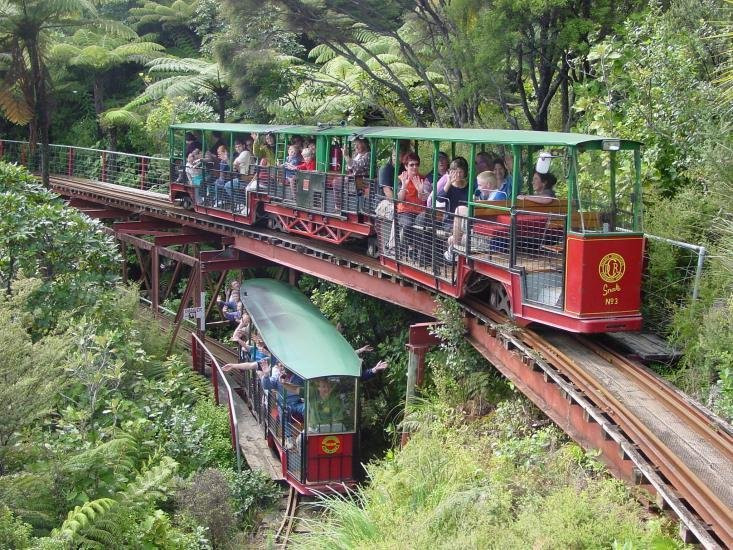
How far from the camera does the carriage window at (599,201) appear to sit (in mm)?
9766

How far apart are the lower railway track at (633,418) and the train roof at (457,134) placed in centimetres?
212

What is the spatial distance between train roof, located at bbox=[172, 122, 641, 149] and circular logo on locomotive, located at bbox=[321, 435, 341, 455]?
433 cm

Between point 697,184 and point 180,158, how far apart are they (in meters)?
13.3

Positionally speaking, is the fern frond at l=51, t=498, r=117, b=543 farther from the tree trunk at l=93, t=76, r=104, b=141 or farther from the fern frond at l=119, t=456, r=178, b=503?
the tree trunk at l=93, t=76, r=104, b=141

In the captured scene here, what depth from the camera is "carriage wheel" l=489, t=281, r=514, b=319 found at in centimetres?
1105

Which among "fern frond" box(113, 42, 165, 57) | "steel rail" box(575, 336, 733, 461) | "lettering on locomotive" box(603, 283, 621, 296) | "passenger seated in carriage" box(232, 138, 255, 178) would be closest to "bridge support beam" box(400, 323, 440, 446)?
"steel rail" box(575, 336, 733, 461)

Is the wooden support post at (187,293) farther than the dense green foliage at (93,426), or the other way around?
the wooden support post at (187,293)

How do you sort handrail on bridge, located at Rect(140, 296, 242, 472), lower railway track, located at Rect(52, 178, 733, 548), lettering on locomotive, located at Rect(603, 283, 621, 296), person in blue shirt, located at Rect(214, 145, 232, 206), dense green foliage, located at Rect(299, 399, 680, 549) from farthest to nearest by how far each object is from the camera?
person in blue shirt, located at Rect(214, 145, 232, 206)
handrail on bridge, located at Rect(140, 296, 242, 472)
lettering on locomotive, located at Rect(603, 283, 621, 296)
dense green foliage, located at Rect(299, 399, 680, 549)
lower railway track, located at Rect(52, 178, 733, 548)

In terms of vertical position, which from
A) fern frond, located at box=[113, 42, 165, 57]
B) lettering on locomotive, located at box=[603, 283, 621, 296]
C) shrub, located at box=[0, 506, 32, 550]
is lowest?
shrub, located at box=[0, 506, 32, 550]

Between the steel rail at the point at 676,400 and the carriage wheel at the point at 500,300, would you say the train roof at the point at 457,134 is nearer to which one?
the carriage wheel at the point at 500,300

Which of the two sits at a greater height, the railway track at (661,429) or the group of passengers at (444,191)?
the group of passengers at (444,191)

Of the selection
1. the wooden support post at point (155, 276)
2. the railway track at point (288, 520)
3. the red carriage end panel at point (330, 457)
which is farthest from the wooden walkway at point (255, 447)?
the wooden support post at point (155, 276)

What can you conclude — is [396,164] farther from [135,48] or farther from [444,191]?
[135,48]

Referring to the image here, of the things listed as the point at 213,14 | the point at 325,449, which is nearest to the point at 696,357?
the point at 325,449
